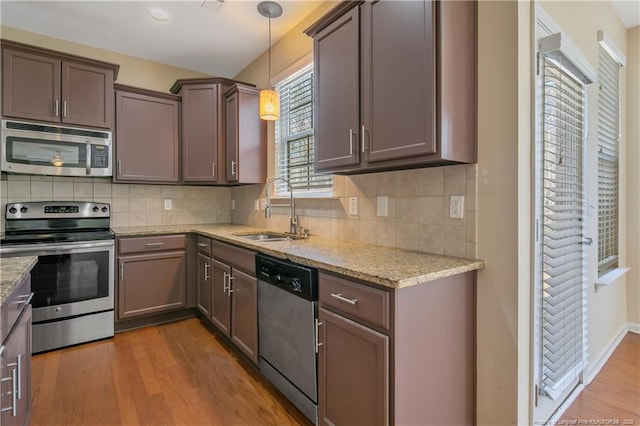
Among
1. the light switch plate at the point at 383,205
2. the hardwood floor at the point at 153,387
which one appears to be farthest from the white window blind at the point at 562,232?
the hardwood floor at the point at 153,387

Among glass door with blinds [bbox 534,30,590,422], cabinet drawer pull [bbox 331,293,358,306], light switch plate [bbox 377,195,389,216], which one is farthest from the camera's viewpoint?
light switch plate [bbox 377,195,389,216]

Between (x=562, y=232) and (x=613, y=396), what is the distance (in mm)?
1094

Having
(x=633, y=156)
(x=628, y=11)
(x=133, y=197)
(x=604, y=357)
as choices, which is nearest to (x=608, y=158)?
(x=633, y=156)

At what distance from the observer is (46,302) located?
2.55 meters

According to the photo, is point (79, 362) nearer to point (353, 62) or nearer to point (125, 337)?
point (125, 337)

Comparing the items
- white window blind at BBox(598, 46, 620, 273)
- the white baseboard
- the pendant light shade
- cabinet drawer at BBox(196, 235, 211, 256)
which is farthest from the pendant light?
the white baseboard

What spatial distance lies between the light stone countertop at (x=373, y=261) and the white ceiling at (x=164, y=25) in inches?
74.7

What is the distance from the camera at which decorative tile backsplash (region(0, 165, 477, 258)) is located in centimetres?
168

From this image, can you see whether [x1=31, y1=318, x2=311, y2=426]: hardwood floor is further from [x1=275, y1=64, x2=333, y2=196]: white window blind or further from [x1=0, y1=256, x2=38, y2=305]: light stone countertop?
[x1=275, y1=64, x2=333, y2=196]: white window blind

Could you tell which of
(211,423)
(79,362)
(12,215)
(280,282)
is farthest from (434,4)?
(12,215)

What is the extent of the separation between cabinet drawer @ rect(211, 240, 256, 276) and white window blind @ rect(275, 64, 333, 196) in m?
0.79

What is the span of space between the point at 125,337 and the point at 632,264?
4.47 metres

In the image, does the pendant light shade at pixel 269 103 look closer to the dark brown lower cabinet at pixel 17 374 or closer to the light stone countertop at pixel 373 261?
the light stone countertop at pixel 373 261

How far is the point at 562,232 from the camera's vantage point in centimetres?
183
